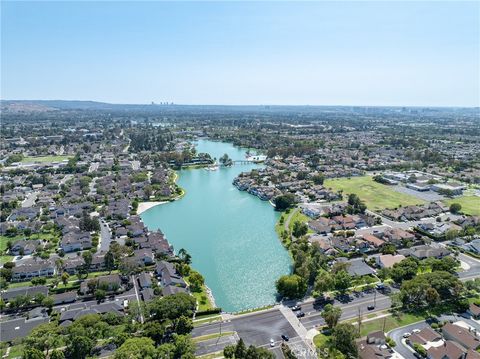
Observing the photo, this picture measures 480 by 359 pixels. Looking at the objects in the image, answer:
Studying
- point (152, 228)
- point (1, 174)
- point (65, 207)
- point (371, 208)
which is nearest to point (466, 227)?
point (371, 208)

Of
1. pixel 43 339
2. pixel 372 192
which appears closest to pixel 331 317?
pixel 43 339

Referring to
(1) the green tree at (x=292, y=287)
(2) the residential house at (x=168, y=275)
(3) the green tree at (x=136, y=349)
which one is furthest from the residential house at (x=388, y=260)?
(3) the green tree at (x=136, y=349)

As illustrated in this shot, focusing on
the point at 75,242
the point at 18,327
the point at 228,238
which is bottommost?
the point at 228,238

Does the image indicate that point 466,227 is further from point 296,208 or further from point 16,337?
point 16,337

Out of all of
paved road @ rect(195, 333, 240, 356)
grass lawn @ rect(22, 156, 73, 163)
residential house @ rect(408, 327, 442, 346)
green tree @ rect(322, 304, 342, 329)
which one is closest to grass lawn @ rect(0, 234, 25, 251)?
paved road @ rect(195, 333, 240, 356)

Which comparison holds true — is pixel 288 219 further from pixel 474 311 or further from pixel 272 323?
pixel 474 311

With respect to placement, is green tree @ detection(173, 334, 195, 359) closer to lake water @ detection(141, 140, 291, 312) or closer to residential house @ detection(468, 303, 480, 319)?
lake water @ detection(141, 140, 291, 312)

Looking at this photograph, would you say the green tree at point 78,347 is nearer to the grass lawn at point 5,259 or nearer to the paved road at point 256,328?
the paved road at point 256,328
